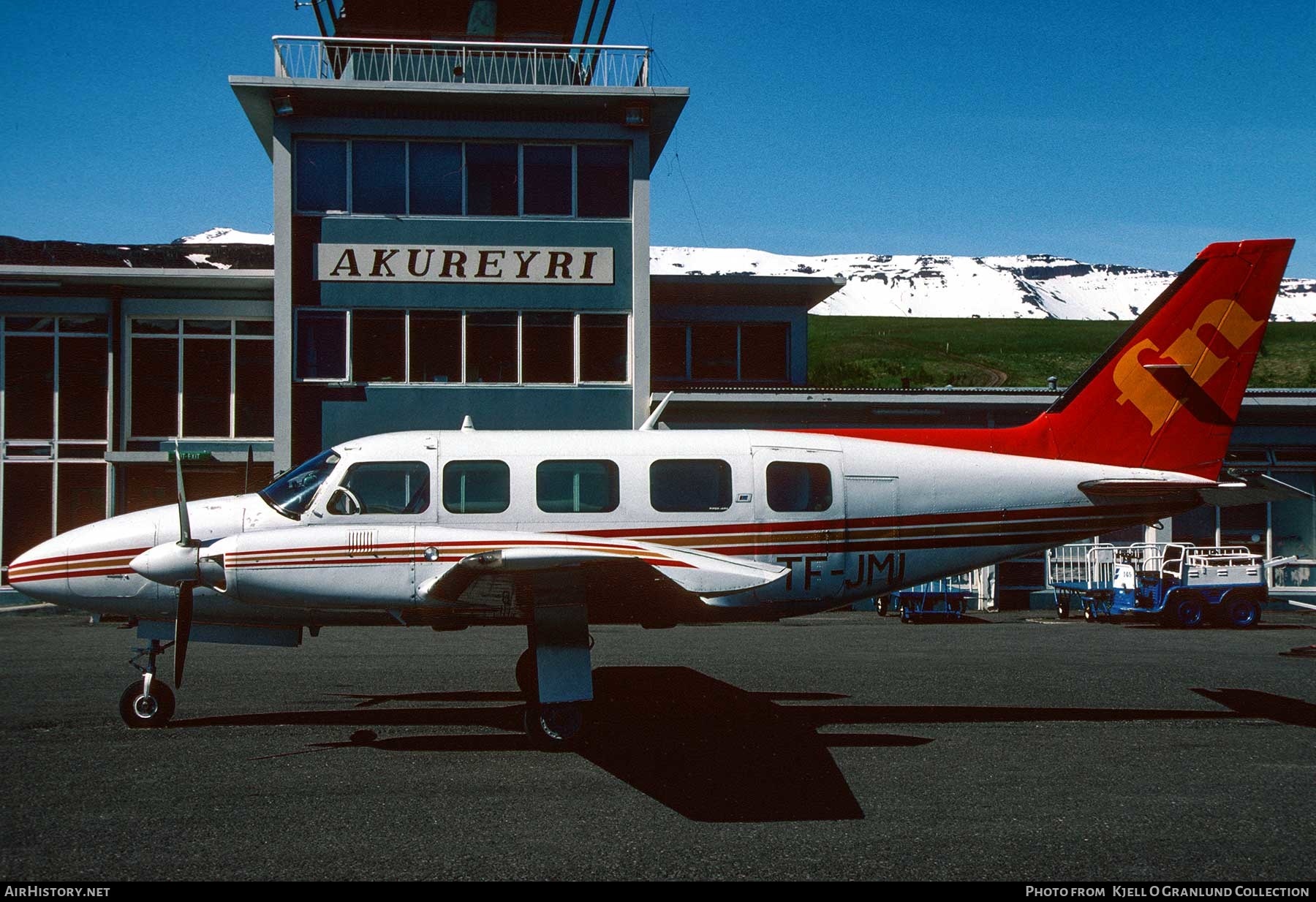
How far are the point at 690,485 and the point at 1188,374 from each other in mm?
5847

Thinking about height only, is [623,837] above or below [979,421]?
below

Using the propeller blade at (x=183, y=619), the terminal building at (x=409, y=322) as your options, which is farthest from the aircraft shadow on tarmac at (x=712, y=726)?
the terminal building at (x=409, y=322)

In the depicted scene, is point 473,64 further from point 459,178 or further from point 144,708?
point 144,708

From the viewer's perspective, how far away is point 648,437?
36.0 feet

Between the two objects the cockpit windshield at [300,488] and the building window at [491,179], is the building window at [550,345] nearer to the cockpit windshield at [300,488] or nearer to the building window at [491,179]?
the building window at [491,179]

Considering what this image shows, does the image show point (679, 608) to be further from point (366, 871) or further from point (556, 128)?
point (556, 128)

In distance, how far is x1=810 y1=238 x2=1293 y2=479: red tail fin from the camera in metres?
11.8

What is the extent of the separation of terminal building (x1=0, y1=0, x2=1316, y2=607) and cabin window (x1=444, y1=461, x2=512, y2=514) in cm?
1321

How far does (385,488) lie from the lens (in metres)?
10.5

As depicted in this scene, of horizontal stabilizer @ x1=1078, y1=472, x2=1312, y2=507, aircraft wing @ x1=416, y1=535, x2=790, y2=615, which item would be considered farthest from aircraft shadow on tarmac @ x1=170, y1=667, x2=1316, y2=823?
horizontal stabilizer @ x1=1078, y1=472, x2=1312, y2=507

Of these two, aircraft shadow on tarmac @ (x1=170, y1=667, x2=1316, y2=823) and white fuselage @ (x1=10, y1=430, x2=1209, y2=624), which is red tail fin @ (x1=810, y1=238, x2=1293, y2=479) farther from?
aircraft shadow on tarmac @ (x1=170, y1=667, x2=1316, y2=823)

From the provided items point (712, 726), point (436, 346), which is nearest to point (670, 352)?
point (436, 346)
